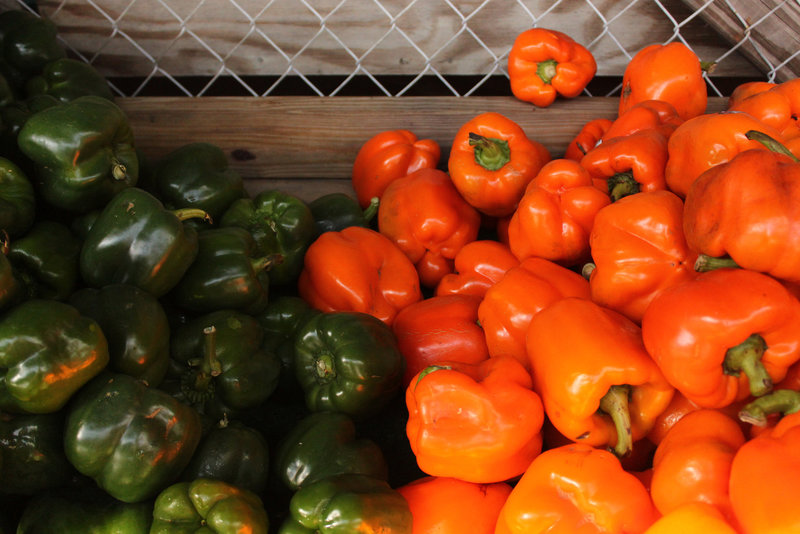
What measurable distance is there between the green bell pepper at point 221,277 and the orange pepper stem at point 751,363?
4.21 ft

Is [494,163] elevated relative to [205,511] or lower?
elevated

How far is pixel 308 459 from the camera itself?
1686 mm

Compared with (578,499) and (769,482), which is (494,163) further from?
(769,482)

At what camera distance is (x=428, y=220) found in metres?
2.40

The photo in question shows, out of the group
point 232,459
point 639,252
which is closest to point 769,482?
point 639,252

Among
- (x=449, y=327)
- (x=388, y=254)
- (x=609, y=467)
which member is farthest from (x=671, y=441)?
(x=388, y=254)

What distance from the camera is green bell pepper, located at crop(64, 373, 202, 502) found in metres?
1.46

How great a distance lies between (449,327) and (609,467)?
0.73 m

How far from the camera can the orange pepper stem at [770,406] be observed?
4.12ft

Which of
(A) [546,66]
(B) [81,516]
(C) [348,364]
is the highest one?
(A) [546,66]

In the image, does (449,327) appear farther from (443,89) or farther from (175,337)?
(443,89)

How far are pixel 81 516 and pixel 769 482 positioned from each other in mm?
1353

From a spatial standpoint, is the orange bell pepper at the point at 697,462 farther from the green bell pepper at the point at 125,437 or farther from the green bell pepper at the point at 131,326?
the green bell pepper at the point at 131,326

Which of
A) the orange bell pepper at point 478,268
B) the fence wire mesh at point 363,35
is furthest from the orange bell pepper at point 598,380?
the fence wire mesh at point 363,35
